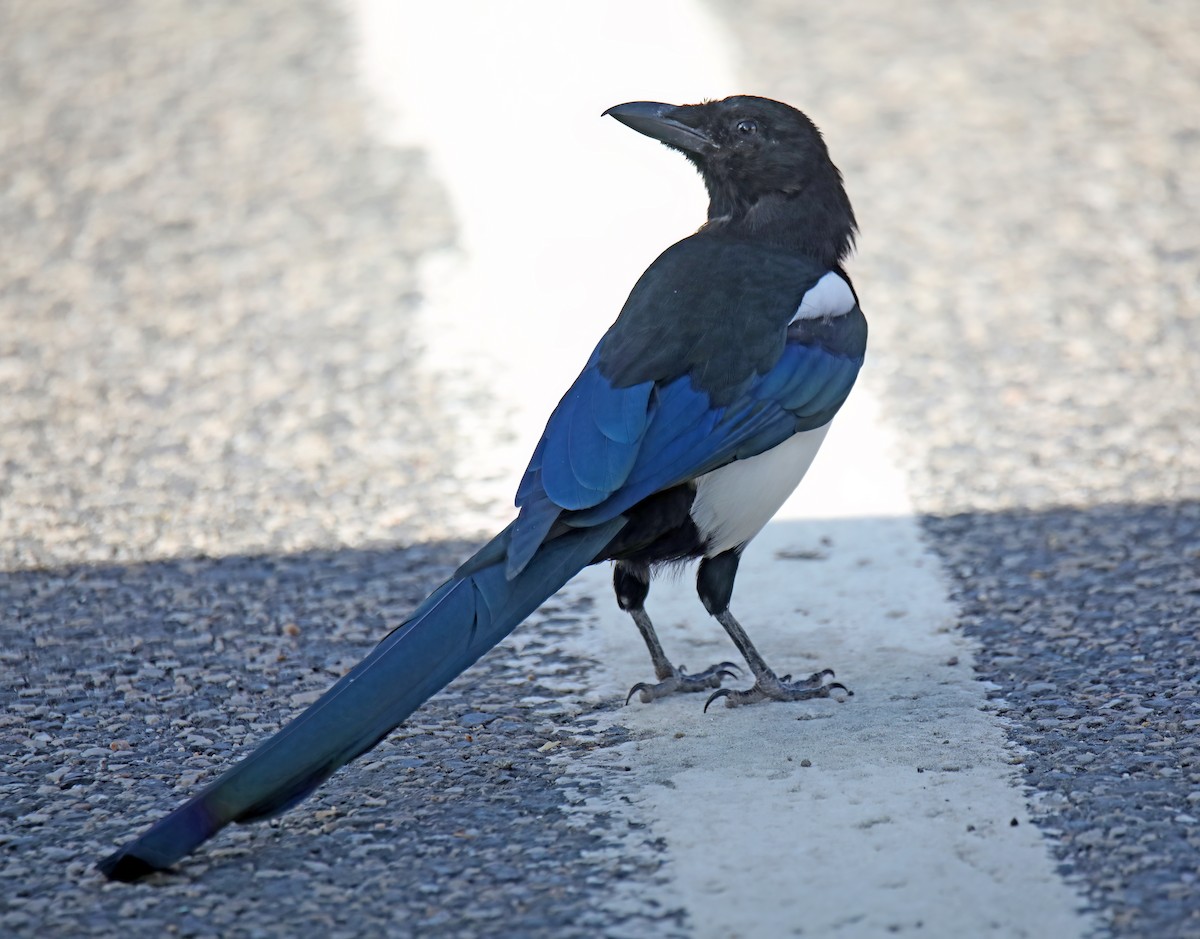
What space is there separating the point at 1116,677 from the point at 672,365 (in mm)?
1071

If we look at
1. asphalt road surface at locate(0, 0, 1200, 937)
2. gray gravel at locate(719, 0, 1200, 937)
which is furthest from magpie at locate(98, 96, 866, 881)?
gray gravel at locate(719, 0, 1200, 937)

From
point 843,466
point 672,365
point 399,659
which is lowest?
point 843,466

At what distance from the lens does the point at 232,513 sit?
4430 millimetres

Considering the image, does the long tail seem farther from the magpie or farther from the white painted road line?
the white painted road line

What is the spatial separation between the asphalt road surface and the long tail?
9 cm

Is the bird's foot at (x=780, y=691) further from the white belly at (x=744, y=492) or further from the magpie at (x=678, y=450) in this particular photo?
the white belly at (x=744, y=492)

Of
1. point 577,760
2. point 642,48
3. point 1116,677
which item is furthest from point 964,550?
point 642,48

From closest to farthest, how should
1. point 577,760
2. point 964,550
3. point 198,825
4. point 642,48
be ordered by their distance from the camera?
point 198,825 < point 577,760 < point 964,550 < point 642,48

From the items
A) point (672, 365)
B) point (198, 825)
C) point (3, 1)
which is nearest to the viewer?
point (198, 825)

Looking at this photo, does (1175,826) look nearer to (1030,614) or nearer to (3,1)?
(1030,614)

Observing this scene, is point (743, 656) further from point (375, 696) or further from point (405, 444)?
point (405, 444)

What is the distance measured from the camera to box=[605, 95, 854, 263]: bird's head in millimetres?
3867

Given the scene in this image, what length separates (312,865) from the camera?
2.73 metres

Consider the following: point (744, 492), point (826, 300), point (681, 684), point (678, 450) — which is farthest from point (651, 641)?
point (826, 300)
